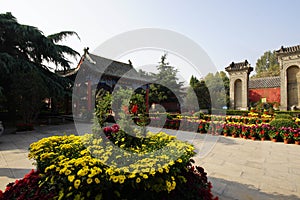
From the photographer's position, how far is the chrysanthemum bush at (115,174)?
171cm

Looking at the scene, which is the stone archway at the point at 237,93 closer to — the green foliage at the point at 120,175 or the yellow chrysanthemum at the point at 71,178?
the green foliage at the point at 120,175

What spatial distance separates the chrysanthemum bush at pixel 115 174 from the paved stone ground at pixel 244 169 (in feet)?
3.09

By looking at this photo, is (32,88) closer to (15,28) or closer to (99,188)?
(15,28)

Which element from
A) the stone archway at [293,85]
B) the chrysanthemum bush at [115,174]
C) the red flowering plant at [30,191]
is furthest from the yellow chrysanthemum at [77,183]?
the stone archway at [293,85]

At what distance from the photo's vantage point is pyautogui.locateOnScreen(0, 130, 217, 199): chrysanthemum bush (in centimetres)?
171

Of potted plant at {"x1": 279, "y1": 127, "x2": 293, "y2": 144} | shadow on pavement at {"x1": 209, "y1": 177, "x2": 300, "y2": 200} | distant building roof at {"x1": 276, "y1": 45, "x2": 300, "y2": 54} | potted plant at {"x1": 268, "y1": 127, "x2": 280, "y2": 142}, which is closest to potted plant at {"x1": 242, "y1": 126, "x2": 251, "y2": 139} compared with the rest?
potted plant at {"x1": 268, "y1": 127, "x2": 280, "y2": 142}

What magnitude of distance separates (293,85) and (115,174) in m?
22.7

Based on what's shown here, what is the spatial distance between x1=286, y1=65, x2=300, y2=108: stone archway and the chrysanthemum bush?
21.1 m

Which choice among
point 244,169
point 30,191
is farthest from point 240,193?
point 30,191

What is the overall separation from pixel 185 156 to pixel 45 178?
1793 mm

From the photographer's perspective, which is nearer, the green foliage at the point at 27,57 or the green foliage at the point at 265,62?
the green foliage at the point at 27,57

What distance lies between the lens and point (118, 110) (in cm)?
256

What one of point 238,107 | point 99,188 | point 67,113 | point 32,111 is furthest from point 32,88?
point 238,107

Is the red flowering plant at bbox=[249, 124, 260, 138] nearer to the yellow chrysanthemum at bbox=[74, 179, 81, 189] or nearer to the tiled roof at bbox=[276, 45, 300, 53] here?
the yellow chrysanthemum at bbox=[74, 179, 81, 189]
